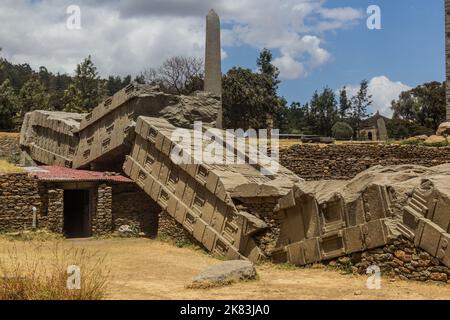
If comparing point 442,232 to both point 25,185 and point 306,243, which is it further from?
point 25,185

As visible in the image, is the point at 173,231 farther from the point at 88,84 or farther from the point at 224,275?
the point at 88,84

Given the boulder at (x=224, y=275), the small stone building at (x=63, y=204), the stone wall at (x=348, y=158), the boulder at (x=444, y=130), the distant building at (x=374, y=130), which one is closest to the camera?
the boulder at (x=224, y=275)

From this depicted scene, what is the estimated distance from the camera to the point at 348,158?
2694 cm

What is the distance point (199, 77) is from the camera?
55.5m

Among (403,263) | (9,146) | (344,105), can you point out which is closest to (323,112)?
(344,105)

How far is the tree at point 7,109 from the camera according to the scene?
41.2 meters

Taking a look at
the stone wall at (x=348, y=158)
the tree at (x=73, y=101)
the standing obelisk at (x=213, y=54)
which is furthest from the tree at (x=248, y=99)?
the stone wall at (x=348, y=158)

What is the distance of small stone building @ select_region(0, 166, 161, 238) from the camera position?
57.2ft

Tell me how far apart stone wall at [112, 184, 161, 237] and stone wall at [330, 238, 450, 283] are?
31.2ft

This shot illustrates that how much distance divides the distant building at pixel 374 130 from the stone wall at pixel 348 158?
14378 millimetres

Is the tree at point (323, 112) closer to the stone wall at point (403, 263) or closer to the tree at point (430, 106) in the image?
the tree at point (430, 106)

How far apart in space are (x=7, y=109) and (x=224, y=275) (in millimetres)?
36389

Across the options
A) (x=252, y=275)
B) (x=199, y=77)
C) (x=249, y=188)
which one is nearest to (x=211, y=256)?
(x=249, y=188)
